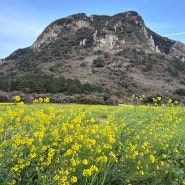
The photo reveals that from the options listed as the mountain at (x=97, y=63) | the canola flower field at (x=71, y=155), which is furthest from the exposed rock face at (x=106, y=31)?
the canola flower field at (x=71, y=155)

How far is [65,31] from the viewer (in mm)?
142875

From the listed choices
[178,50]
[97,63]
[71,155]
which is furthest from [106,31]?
[71,155]

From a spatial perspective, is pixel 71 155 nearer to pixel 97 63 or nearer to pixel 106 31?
pixel 97 63

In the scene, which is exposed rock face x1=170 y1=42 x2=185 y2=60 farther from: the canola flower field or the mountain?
the canola flower field

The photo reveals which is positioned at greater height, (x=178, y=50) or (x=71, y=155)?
(x=178, y=50)

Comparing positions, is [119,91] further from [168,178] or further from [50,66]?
[168,178]

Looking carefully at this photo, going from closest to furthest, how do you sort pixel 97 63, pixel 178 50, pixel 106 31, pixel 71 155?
pixel 71 155, pixel 97 63, pixel 106 31, pixel 178 50

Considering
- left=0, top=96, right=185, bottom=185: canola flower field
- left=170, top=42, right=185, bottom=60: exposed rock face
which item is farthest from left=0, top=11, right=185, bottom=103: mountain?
left=0, top=96, right=185, bottom=185: canola flower field

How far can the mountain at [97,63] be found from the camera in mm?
66375

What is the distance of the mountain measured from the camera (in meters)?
66.4

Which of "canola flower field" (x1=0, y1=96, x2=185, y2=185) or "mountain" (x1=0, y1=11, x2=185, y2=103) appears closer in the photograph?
"canola flower field" (x1=0, y1=96, x2=185, y2=185)

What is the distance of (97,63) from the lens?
99.2m

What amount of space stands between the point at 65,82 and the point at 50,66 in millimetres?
34926

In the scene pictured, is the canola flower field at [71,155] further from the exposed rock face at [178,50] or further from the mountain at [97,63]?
the exposed rock face at [178,50]
